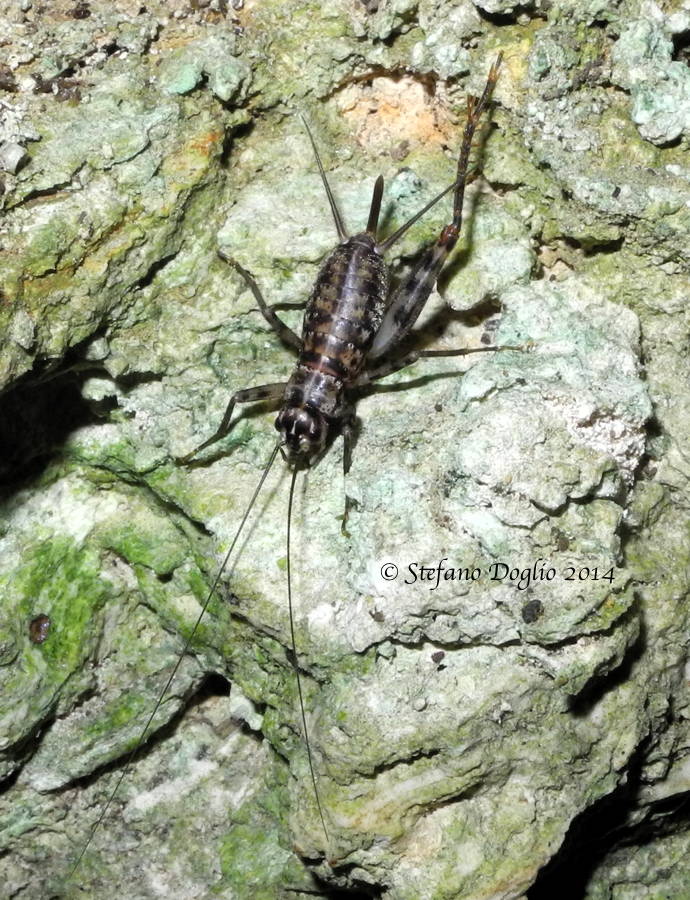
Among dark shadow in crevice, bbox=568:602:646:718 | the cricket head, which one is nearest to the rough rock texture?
dark shadow in crevice, bbox=568:602:646:718

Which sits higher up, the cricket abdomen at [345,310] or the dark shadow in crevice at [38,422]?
the cricket abdomen at [345,310]

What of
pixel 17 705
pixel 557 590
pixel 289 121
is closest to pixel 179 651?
pixel 17 705

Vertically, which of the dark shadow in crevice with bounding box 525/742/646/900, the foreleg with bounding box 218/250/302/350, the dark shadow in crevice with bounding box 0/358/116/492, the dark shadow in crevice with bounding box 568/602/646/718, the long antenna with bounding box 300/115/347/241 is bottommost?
the dark shadow in crevice with bounding box 525/742/646/900

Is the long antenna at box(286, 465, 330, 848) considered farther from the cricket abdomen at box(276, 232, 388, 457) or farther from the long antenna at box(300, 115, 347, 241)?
the long antenna at box(300, 115, 347, 241)

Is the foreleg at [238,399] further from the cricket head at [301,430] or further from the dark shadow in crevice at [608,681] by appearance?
the dark shadow in crevice at [608,681]

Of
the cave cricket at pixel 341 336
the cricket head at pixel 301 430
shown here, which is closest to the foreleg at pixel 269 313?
the cave cricket at pixel 341 336

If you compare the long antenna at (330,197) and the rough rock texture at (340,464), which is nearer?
the rough rock texture at (340,464)

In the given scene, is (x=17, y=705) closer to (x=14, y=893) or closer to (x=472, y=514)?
(x=14, y=893)
